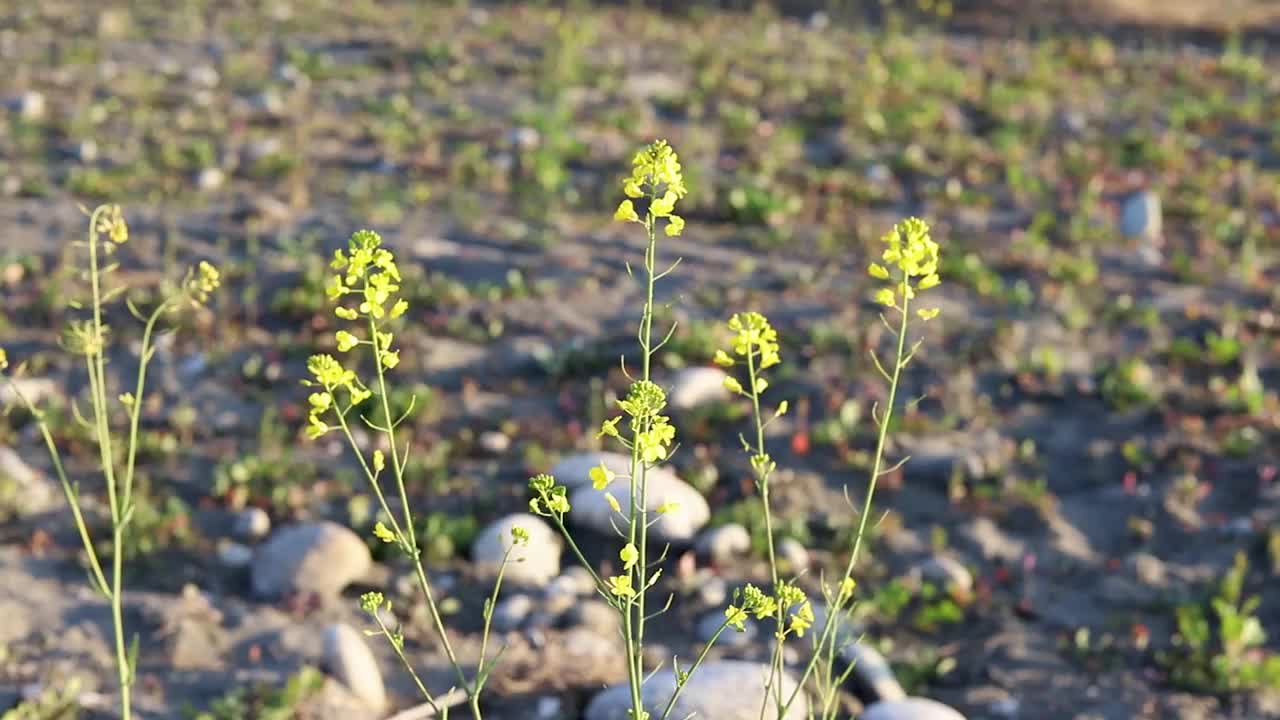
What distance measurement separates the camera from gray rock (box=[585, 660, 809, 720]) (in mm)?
5594

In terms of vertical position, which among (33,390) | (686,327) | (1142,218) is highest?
(1142,218)

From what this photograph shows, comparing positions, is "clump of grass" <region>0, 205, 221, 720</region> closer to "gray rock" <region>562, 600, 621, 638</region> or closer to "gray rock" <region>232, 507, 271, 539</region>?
"gray rock" <region>232, 507, 271, 539</region>

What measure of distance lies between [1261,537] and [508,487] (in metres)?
4.30

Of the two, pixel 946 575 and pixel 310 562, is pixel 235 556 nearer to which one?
pixel 310 562

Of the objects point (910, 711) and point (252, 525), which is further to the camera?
point (252, 525)

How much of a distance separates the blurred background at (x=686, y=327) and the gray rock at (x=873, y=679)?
12cm

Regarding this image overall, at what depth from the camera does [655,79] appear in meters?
15.3

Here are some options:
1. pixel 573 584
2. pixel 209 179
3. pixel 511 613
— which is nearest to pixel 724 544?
pixel 573 584

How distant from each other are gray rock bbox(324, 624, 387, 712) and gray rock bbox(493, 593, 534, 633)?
71 cm

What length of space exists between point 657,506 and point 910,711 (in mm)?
1944

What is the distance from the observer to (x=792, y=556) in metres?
7.26

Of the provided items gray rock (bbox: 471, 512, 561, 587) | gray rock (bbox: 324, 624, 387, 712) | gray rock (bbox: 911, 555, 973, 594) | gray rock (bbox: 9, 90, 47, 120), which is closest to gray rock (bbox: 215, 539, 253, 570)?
gray rock (bbox: 324, 624, 387, 712)

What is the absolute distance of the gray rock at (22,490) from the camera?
734 centimetres

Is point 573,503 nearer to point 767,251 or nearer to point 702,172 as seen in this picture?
point 767,251
